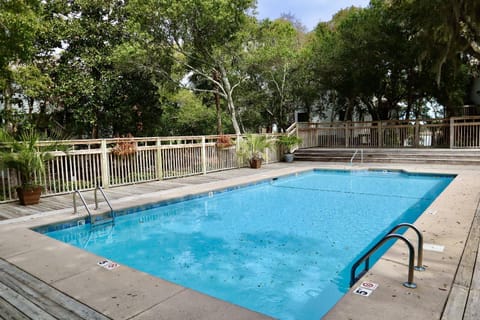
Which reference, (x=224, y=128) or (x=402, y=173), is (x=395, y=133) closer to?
(x=402, y=173)

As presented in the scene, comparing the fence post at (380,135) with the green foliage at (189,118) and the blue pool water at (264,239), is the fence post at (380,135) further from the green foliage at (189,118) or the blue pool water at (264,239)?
the green foliage at (189,118)

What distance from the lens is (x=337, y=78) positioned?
1566 cm

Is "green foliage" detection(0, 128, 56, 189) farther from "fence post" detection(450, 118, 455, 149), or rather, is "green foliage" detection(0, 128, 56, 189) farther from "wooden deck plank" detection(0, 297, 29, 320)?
"fence post" detection(450, 118, 455, 149)

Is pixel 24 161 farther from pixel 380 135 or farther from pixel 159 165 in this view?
pixel 380 135

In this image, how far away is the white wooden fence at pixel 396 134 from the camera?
13000 mm

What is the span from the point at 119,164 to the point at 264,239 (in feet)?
15.5

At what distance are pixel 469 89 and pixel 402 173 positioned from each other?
10016 mm

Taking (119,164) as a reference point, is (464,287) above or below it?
below

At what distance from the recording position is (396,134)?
1479cm

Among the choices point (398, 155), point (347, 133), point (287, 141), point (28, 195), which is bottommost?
point (28, 195)

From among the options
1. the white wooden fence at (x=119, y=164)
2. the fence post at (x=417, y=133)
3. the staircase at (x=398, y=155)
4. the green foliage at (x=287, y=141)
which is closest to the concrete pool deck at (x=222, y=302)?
the white wooden fence at (x=119, y=164)

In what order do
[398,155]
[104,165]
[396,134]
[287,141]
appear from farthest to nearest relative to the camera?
1. [396,134]
2. [287,141]
3. [398,155]
4. [104,165]

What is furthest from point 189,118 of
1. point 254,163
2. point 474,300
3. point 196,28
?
point 474,300

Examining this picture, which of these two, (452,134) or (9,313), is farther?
(452,134)
